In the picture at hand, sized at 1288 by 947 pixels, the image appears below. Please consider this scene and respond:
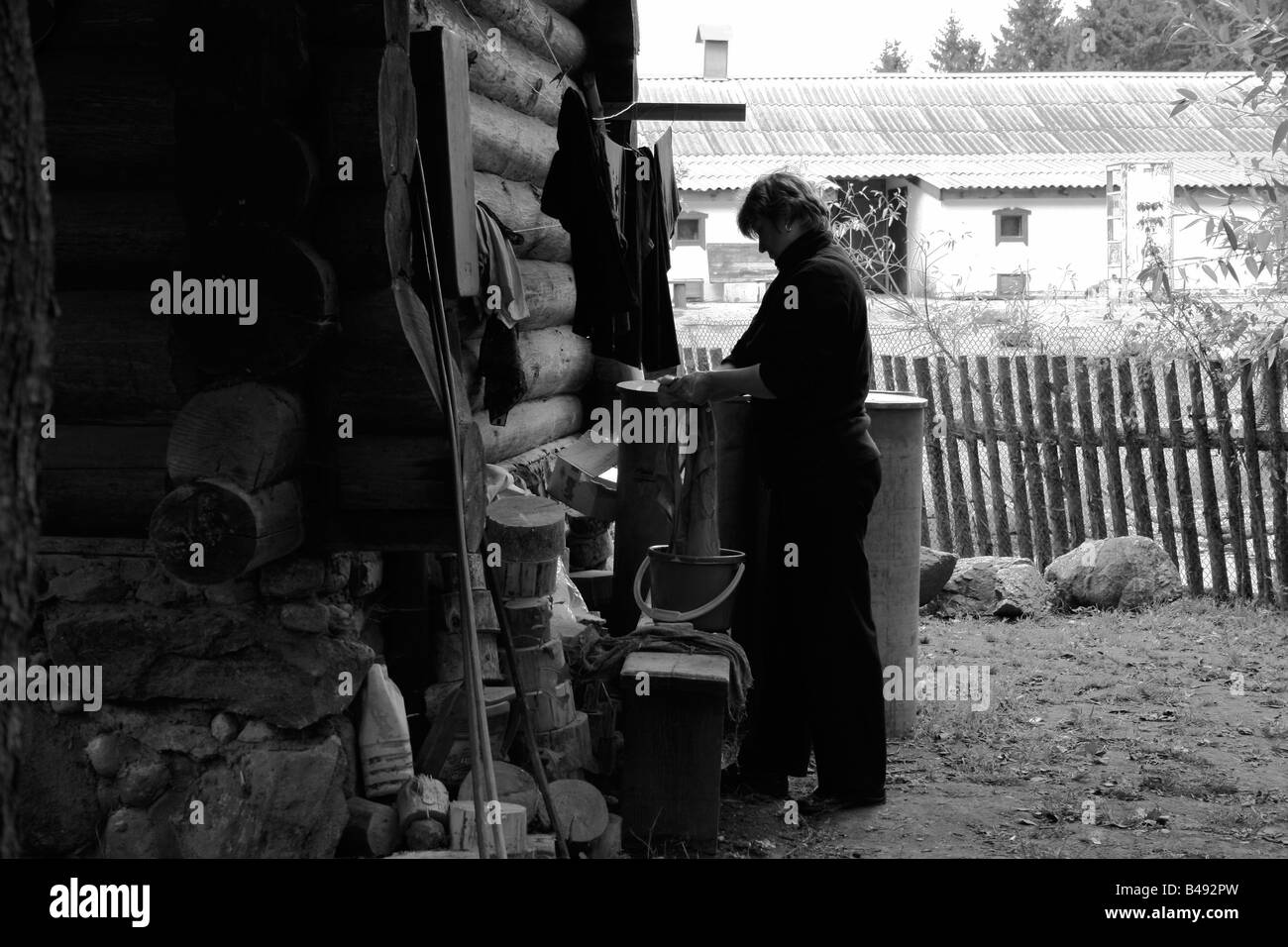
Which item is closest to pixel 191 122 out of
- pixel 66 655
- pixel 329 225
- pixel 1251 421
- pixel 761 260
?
pixel 329 225

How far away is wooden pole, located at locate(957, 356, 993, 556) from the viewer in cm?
998

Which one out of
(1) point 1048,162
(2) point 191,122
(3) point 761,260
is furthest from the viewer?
(1) point 1048,162

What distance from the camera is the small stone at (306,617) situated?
13.9ft

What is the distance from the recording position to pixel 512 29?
665 centimetres

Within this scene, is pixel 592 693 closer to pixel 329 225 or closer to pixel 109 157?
pixel 329 225

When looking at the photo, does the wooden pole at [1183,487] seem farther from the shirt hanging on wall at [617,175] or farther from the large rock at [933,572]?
the shirt hanging on wall at [617,175]

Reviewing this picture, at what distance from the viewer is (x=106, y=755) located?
429cm

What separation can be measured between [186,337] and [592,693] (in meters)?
2.11

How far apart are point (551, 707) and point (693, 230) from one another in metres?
22.4

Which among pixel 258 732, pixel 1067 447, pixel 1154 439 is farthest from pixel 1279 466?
pixel 258 732

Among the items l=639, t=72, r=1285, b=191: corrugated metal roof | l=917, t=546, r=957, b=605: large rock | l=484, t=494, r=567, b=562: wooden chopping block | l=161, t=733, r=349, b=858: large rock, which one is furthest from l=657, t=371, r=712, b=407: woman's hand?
l=639, t=72, r=1285, b=191: corrugated metal roof

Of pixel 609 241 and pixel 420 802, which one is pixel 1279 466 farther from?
pixel 420 802

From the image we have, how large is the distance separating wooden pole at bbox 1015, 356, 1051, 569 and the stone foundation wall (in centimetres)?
653

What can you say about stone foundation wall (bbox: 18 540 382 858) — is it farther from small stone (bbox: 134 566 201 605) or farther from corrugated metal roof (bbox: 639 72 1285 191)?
corrugated metal roof (bbox: 639 72 1285 191)
